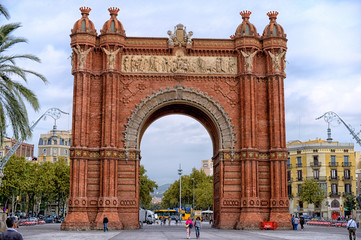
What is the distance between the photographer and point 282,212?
37.6m

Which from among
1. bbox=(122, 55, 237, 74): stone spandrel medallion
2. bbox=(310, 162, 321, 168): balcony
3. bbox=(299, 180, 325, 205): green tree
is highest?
bbox=(122, 55, 237, 74): stone spandrel medallion

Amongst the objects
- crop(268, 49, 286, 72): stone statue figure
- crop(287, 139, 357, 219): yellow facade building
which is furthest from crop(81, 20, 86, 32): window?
crop(287, 139, 357, 219): yellow facade building

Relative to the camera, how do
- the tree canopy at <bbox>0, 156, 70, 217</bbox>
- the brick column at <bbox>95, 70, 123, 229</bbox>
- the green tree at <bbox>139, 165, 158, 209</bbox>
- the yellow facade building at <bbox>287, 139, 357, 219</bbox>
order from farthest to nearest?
the green tree at <bbox>139, 165, 158, 209</bbox>, the yellow facade building at <bbox>287, 139, 357, 219</bbox>, the tree canopy at <bbox>0, 156, 70, 217</bbox>, the brick column at <bbox>95, 70, 123, 229</bbox>

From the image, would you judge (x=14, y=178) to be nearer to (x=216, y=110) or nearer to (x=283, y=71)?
(x=216, y=110)

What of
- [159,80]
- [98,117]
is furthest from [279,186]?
[98,117]

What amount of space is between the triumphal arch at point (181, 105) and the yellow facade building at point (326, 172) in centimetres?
4352

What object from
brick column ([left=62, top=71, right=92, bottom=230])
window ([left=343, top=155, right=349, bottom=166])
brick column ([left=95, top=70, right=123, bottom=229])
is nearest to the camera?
brick column ([left=62, top=71, right=92, bottom=230])

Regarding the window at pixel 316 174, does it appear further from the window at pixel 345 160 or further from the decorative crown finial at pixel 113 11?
the decorative crown finial at pixel 113 11

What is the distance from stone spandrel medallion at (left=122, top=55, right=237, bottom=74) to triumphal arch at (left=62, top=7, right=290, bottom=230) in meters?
0.08

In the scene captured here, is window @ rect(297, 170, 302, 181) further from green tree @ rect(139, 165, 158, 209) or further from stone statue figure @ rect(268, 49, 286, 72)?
stone statue figure @ rect(268, 49, 286, 72)

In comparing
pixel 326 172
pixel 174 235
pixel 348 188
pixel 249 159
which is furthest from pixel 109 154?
pixel 348 188

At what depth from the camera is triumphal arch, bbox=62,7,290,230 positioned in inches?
1478

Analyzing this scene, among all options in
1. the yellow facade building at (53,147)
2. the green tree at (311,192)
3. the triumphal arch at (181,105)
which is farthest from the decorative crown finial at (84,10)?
the yellow facade building at (53,147)

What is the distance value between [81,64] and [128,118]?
5759 mm
